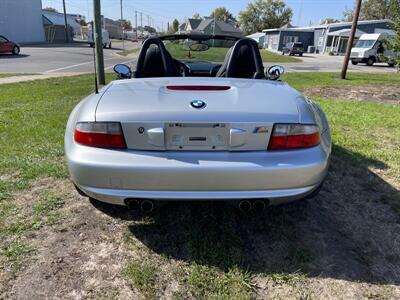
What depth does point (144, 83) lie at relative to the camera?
2783 mm

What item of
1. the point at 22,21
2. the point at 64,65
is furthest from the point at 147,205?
the point at 22,21

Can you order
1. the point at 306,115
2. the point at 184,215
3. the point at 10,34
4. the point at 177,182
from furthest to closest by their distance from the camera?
1. the point at 10,34
2. the point at 184,215
3. the point at 306,115
4. the point at 177,182

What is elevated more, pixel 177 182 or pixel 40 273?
pixel 177 182

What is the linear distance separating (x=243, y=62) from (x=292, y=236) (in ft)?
6.05

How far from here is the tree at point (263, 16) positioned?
87250mm

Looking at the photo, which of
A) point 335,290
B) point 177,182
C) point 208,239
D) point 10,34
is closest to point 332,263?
point 335,290

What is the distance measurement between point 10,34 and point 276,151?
4521 cm

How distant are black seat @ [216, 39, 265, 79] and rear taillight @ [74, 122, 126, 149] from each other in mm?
1662

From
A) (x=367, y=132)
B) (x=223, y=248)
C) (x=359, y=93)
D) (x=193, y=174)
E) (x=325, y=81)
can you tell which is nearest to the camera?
(x=193, y=174)

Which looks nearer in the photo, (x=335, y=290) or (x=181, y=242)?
(x=335, y=290)

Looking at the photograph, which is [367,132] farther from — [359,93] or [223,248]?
[359,93]

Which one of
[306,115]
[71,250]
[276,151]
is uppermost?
[306,115]

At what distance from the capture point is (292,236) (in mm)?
2746

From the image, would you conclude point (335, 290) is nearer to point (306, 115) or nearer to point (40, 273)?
point (306, 115)
